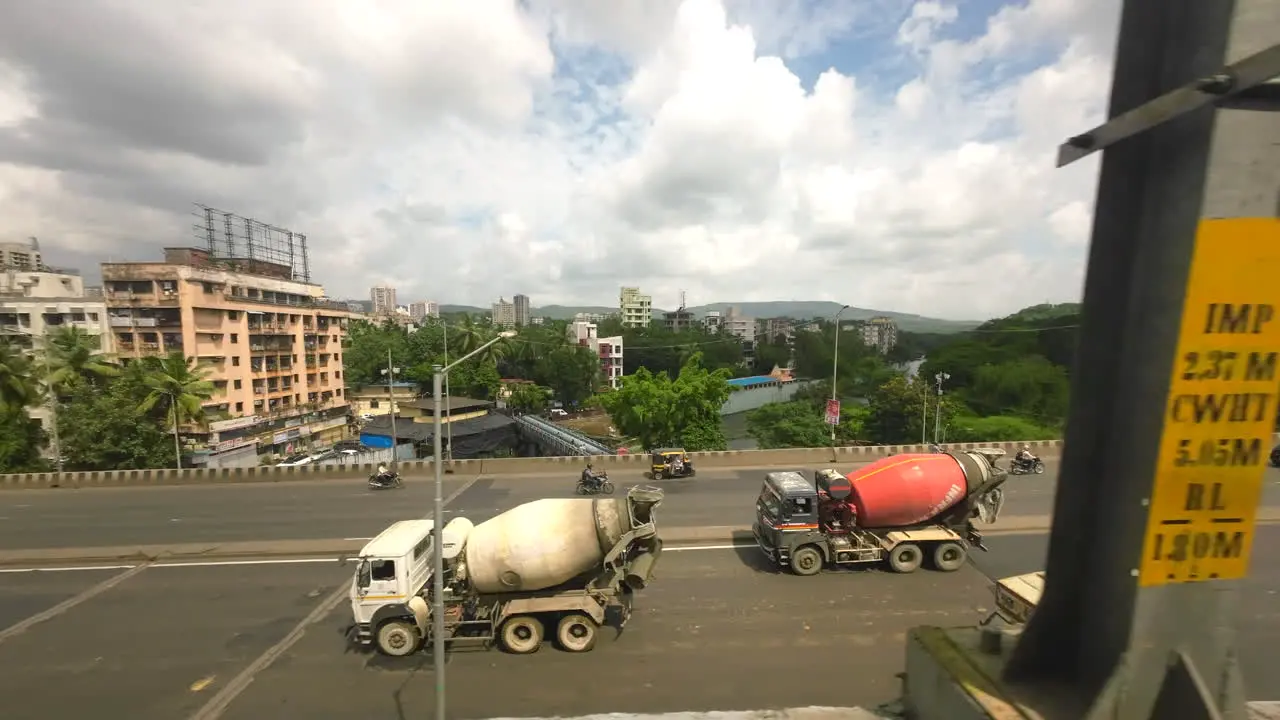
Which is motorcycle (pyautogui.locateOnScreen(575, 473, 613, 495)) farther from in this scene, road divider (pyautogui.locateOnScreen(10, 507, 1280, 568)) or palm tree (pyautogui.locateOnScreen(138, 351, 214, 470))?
palm tree (pyautogui.locateOnScreen(138, 351, 214, 470))

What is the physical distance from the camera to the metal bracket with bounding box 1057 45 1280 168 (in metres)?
1.96

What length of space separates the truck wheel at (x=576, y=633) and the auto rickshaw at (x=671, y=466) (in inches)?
557

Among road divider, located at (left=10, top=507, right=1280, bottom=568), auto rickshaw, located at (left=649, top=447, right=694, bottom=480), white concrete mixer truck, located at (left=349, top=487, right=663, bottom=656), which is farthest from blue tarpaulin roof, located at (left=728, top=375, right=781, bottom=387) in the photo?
white concrete mixer truck, located at (left=349, top=487, right=663, bottom=656)

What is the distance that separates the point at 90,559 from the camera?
1590 centimetres

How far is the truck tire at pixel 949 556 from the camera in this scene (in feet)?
43.1

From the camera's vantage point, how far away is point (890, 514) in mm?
13461

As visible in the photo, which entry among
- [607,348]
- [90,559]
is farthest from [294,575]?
[607,348]

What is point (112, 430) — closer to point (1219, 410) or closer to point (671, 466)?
point (671, 466)

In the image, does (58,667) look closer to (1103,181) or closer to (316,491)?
(316,491)

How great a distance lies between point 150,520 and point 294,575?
1038 centimetres

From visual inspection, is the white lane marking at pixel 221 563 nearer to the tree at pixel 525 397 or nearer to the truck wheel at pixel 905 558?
the truck wheel at pixel 905 558

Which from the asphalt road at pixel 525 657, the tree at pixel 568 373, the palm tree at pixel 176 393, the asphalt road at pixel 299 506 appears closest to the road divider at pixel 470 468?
the asphalt road at pixel 299 506

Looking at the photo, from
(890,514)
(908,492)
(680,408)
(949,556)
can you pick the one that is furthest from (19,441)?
(949,556)

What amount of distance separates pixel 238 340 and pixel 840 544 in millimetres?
49548
